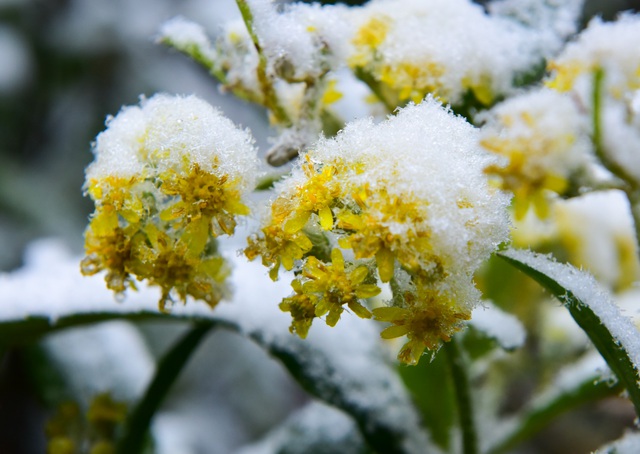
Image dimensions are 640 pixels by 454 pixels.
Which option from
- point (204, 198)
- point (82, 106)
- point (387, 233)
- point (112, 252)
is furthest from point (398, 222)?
point (82, 106)

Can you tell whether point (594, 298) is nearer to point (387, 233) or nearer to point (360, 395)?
point (387, 233)

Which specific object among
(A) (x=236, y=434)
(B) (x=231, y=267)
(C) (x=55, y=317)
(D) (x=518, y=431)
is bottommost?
(A) (x=236, y=434)

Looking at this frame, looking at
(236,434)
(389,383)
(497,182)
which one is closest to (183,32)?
(497,182)

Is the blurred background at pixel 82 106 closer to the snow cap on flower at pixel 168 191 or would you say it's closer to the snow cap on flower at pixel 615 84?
the snow cap on flower at pixel 168 191

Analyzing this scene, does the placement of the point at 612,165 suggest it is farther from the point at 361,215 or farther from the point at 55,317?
the point at 55,317

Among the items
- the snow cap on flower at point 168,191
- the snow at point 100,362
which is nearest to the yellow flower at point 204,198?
the snow cap on flower at point 168,191

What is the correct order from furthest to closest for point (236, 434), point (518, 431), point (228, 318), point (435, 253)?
point (236, 434) < point (518, 431) < point (228, 318) < point (435, 253)
